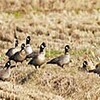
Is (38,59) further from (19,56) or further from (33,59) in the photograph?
(19,56)

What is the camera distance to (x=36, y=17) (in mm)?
25594

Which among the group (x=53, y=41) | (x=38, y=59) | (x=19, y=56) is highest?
(x=38, y=59)

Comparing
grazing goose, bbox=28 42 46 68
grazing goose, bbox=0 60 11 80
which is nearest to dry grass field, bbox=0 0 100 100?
grazing goose, bbox=28 42 46 68

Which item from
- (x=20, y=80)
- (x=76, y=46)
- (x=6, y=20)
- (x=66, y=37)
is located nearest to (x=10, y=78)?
(x=20, y=80)

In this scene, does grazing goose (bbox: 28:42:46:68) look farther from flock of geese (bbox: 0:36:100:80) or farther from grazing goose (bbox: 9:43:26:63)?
grazing goose (bbox: 9:43:26:63)

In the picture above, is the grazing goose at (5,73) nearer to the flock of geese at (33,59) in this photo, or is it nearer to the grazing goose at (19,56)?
the flock of geese at (33,59)

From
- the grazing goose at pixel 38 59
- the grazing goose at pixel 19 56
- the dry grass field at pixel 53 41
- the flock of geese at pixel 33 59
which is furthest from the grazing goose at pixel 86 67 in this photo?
the grazing goose at pixel 19 56

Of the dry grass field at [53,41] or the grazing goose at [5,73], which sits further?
the grazing goose at [5,73]

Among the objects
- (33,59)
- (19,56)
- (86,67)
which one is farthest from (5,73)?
(86,67)

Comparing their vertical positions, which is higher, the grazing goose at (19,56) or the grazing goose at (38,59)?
the grazing goose at (38,59)

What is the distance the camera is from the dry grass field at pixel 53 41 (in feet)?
43.7

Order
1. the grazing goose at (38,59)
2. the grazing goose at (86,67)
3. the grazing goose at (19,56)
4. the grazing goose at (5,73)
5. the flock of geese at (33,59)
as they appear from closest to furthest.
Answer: the grazing goose at (5,73) → the flock of geese at (33,59) → the grazing goose at (38,59) → the grazing goose at (86,67) → the grazing goose at (19,56)

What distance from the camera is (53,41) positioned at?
821 inches

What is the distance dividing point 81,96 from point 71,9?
1525 centimetres
